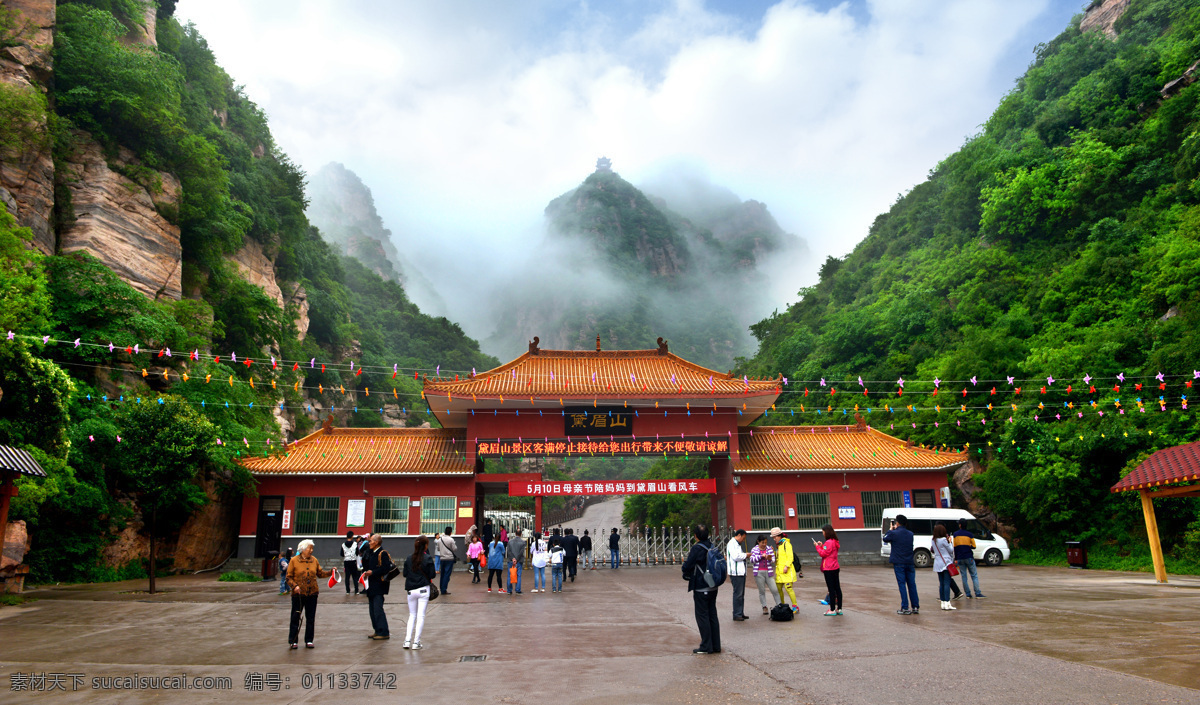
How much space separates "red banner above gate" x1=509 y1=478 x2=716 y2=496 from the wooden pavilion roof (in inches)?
465

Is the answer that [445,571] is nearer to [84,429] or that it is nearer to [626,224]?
[84,429]

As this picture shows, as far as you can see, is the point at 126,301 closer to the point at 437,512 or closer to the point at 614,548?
the point at 437,512

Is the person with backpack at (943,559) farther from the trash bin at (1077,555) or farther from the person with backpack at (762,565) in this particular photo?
the trash bin at (1077,555)

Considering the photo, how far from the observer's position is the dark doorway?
21.5m

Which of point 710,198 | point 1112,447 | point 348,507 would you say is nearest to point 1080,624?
point 1112,447

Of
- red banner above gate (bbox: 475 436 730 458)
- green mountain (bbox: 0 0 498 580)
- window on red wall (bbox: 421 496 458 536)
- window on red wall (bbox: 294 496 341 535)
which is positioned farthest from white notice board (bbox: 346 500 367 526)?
red banner above gate (bbox: 475 436 730 458)

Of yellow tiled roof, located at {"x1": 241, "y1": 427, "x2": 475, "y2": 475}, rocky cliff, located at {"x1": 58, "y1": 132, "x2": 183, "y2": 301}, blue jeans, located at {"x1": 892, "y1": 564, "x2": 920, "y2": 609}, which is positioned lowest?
blue jeans, located at {"x1": 892, "y1": 564, "x2": 920, "y2": 609}

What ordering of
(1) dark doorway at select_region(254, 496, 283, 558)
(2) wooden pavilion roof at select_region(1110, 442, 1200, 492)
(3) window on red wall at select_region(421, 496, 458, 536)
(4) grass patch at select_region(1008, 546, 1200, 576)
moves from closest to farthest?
(2) wooden pavilion roof at select_region(1110, 442, 1200, 492) → (4) grass patch at select_region(1008, 546, 1200, 576) → (1) dark doorway at select_region(254, 496, 283, 558) → (3) window on red wall at select_region(421, 496, 458, 536)

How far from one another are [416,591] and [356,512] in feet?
52.0

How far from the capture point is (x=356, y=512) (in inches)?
861

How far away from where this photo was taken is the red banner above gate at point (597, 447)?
73.4 ft

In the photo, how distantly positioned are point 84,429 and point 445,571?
10.1 m

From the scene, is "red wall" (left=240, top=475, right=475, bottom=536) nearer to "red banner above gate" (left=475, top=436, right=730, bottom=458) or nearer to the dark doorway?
the dark doorway

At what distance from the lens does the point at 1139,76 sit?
31750 millimetres
